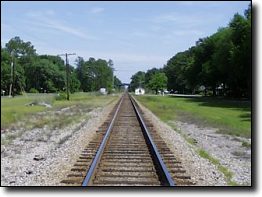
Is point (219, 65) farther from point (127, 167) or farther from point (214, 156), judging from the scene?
point (127, 167)

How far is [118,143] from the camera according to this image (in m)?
12.1

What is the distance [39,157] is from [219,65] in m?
49.7

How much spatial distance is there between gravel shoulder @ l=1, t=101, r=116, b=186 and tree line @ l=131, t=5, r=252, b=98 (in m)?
13.2

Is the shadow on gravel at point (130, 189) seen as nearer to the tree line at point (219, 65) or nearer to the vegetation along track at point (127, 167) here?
the vegetation along track at point (127, 167)

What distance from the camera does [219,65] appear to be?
189 feet

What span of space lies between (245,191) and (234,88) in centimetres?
5440

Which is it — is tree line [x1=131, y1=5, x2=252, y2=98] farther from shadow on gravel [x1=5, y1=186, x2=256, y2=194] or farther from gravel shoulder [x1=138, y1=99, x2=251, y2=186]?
shadow on gravel [x1=5, y1=186, x2=256, y2=194]

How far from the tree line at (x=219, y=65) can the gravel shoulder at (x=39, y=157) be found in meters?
13.2

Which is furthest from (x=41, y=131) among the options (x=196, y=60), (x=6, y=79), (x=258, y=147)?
(x=196, y=60)

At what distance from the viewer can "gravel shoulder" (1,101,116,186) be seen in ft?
24.6

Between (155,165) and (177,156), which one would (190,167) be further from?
(177,156)

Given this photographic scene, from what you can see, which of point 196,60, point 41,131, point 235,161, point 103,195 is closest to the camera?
point 103,195

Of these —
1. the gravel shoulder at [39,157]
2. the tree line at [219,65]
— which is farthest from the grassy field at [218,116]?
the gravel shoulder at [39,157]

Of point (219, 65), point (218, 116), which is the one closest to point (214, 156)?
point (218, 116)
